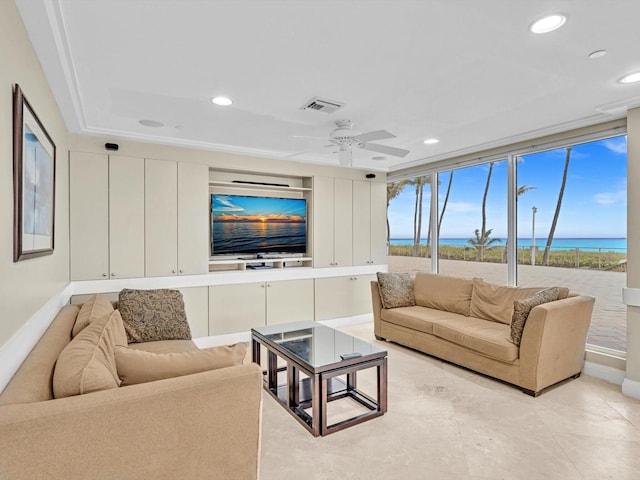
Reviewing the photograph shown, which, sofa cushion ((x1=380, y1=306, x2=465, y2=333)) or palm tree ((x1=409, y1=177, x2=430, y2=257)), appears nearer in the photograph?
sofa cushion ((x1=380, y1=306, x2=465, y2=333))

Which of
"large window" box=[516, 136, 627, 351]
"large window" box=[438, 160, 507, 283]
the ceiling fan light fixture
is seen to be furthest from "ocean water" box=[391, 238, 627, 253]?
the ceiling fan light fixture

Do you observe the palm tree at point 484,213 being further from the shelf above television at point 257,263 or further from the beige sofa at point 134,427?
the beige sofa at point 134,427

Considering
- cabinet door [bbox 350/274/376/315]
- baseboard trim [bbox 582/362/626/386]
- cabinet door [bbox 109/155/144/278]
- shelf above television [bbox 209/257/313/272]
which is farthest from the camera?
cabinet door [bbox 350/274/376/315]

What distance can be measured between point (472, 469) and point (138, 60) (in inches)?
124

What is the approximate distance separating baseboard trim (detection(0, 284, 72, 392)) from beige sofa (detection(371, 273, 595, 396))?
3312mm

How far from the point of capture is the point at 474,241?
474 cm

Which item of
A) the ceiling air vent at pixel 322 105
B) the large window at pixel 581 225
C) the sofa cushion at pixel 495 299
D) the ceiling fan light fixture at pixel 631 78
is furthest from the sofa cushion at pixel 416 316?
the ceiling fan light fixture at pixel 631 78

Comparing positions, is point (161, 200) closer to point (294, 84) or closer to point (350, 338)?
point (294, 84)

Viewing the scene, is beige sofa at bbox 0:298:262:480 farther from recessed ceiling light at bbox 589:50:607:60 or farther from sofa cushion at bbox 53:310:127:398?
recessed ceiling light at bbox 589:50:607:60

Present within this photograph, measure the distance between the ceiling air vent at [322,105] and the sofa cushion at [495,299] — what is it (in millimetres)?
2560

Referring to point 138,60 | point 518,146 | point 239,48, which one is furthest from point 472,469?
point 518,146

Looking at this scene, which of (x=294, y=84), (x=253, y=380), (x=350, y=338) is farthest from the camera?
(x=350, y=338)

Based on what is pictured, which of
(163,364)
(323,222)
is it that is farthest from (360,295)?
(163,364)

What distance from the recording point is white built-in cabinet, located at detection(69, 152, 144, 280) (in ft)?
11.9
